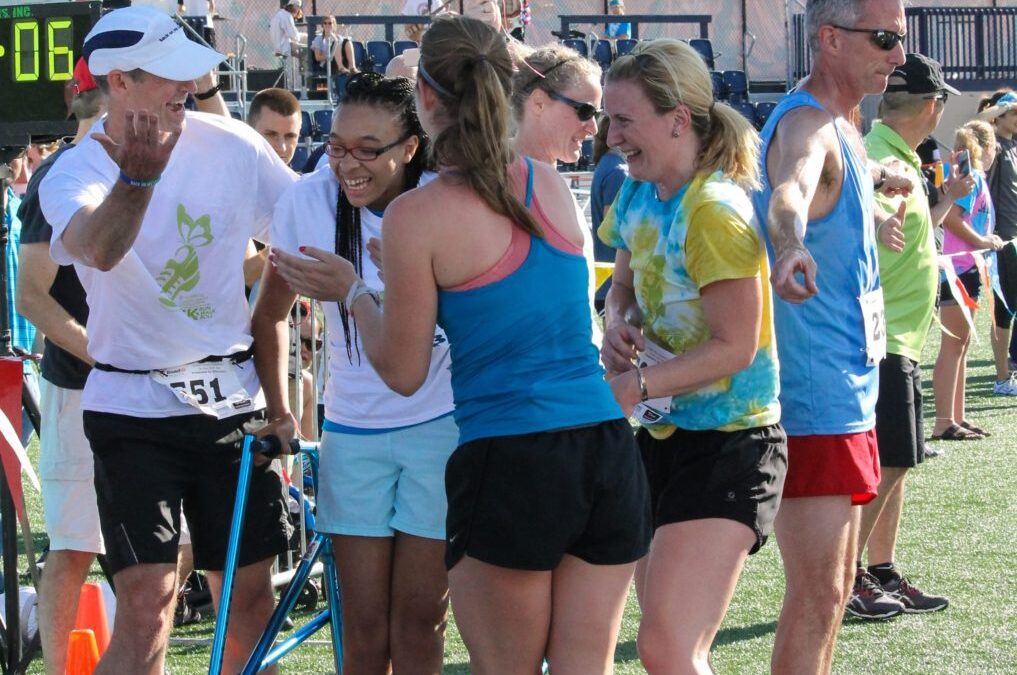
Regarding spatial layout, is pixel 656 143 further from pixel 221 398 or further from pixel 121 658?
pixel 121 658

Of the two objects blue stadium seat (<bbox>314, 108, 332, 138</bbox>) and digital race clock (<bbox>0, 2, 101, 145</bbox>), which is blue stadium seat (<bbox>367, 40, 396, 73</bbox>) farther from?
digital race clock (<bbox>0, 2, 101, 145</bbox>)

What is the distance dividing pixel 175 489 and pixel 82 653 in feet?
2.76

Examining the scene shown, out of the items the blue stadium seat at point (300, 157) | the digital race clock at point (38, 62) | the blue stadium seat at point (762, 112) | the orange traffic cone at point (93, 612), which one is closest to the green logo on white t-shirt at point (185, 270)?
the digital race clock at point (38, 62)

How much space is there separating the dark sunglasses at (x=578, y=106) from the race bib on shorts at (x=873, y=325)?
3.80ft

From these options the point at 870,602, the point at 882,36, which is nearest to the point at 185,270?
the point at 882,36

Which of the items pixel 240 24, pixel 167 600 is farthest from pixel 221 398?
pixel 240 24

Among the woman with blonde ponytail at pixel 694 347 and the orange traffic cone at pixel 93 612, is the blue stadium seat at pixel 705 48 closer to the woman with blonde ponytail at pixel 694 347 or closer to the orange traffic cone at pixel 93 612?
the orange traffic cone at pixel 93 612

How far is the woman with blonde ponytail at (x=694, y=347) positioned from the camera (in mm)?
2857

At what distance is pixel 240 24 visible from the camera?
22.3m

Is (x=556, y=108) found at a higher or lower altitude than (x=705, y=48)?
lower

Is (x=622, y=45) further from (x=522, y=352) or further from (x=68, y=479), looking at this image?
(x=522, y=352)

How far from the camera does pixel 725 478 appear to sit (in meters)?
2.96

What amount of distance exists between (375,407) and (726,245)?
0.91 meters

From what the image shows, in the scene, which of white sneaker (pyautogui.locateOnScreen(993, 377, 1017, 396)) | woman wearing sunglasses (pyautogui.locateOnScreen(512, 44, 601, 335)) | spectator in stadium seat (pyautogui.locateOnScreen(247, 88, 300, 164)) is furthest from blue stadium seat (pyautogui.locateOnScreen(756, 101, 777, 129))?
woman wearing sunglasses (pyautogui.locateOnScreen(512, 44, 601, 335))
